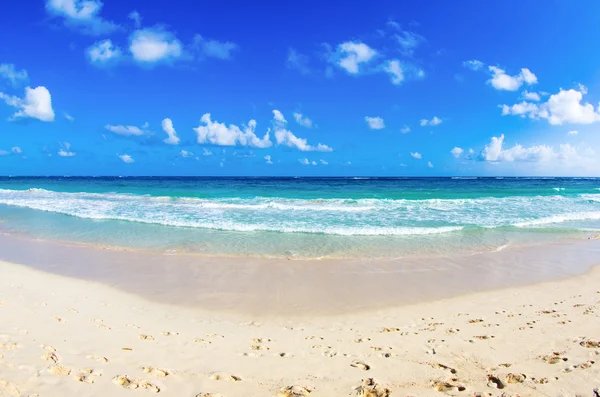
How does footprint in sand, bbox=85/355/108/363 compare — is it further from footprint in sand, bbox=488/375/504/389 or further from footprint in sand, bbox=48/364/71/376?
footprint in sand, bbox=488/375/504/389

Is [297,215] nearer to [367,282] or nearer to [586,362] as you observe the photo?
[367,282]

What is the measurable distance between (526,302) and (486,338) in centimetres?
236

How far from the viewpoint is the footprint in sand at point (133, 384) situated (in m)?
3.72

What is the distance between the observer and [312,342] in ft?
16.4

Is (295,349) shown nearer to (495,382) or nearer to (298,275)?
(495,382)

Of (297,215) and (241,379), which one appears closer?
(241,379)

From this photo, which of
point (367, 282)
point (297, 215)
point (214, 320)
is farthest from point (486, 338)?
point (297, 215)

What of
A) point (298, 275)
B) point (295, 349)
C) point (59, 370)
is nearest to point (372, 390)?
point (295, 349)

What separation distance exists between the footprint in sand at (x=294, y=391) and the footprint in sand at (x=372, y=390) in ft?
1.72

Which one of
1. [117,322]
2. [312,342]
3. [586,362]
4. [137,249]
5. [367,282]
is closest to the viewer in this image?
[586,362]

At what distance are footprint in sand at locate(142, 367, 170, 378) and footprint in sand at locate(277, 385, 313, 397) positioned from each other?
1.32 metres

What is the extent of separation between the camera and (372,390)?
379 cm

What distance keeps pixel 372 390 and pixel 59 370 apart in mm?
3415

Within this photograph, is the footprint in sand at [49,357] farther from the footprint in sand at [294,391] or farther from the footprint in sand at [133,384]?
the footprint in sand at [294,391]
